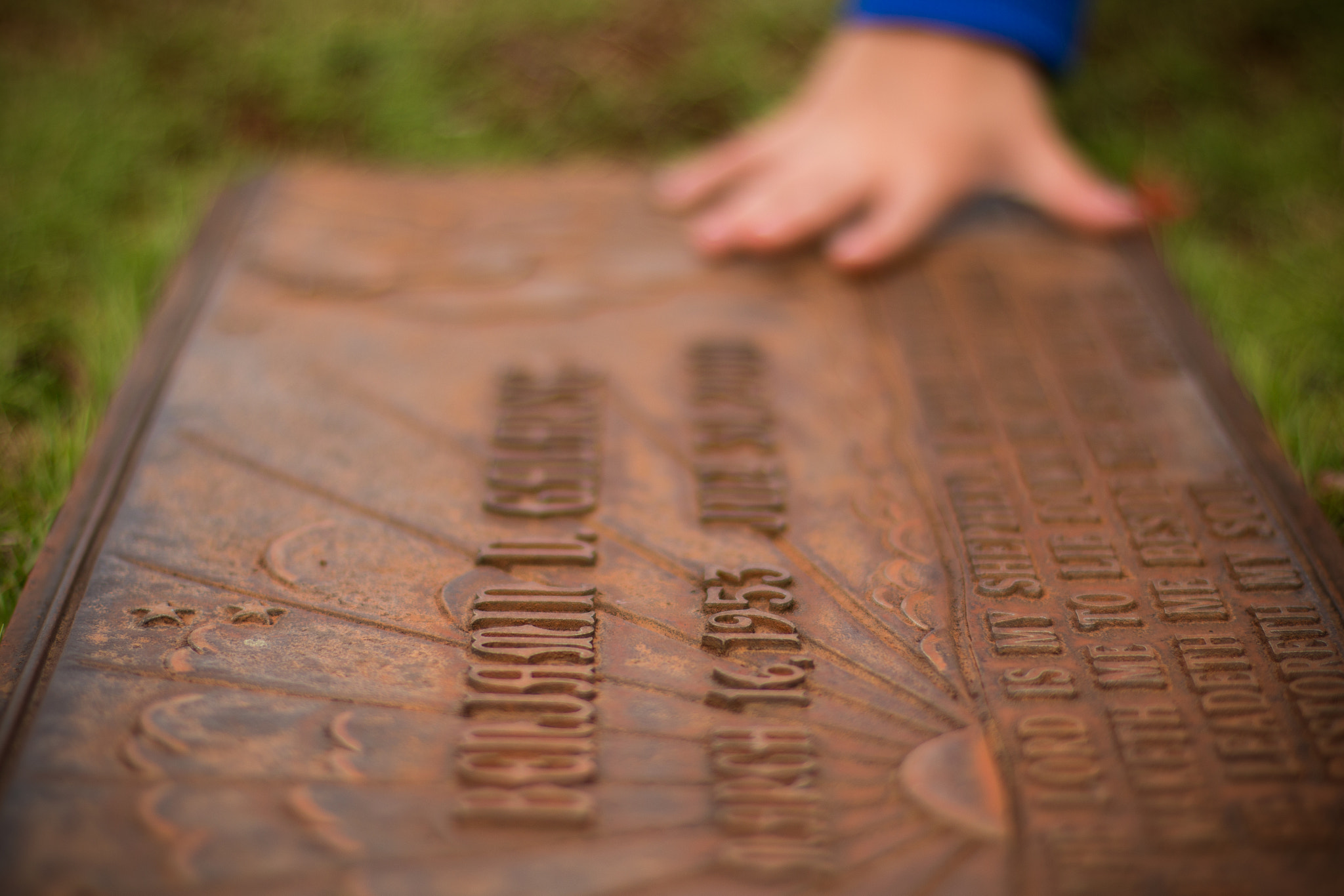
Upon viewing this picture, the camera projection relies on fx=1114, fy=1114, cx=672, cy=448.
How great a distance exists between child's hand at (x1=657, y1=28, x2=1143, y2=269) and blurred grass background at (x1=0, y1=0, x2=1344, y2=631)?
32 centimetres

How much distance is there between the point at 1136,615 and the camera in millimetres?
1197

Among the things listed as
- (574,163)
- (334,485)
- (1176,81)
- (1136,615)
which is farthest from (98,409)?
(1176,81)

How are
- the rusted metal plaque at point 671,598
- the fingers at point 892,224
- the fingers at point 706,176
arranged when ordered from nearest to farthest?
1. the rusted metal plaque at point 671,598
2. the fingers at point 892,224
3. the fingers at point 706,176

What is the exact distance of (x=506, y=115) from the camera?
2.47m

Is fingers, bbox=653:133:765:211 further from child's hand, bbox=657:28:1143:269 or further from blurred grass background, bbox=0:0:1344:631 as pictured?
blurred grass background, bbox=0:0:1344:631

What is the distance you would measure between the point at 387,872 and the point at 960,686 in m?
0.57

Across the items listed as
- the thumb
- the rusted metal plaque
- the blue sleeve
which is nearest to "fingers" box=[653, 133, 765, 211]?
the rusted metal plaque

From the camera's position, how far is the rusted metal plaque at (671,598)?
0.95 metres

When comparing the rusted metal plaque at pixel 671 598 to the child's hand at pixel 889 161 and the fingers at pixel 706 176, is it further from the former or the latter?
the fingers at pixel 706 176

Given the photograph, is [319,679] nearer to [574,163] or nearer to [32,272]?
[32,272]

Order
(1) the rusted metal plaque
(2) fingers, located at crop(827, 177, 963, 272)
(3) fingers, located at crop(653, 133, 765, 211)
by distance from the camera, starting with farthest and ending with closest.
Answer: (3) fingers, located at crop(653, 133, 765, 211) → (2) fingers, located at crop(827, 177, 963, 272) → (1) the rusted metal plaque

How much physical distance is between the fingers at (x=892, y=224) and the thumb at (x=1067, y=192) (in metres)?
0.16

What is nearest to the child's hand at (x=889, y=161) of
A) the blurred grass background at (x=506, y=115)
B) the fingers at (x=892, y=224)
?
the fingers at (x=892, y=224)

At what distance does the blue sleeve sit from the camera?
79.3 inches
